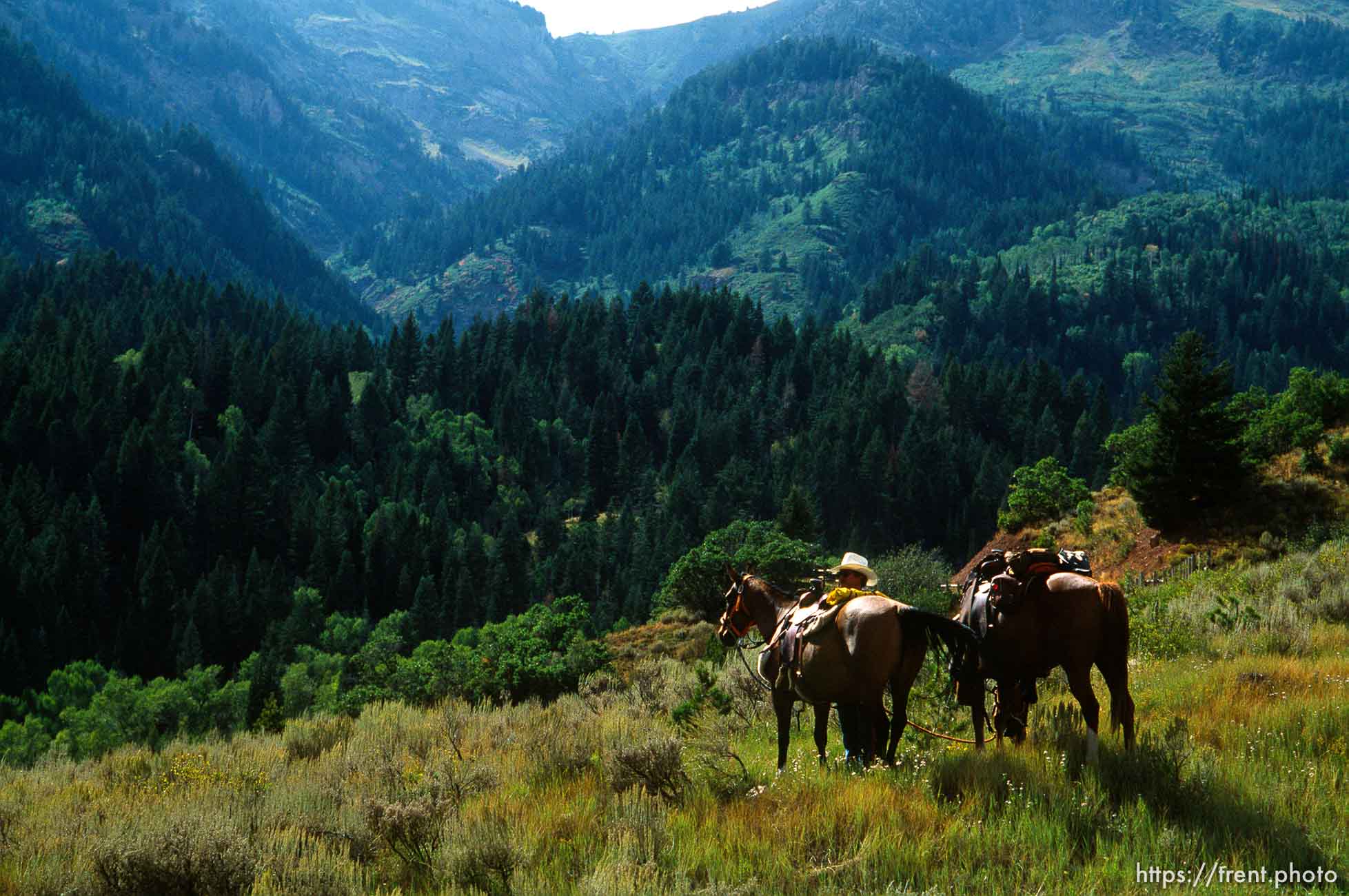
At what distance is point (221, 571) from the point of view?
Result: 8181cm

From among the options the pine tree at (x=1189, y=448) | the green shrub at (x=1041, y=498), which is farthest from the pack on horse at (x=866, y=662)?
the green shrub at (x=1041, y=498)

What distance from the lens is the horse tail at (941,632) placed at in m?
8.92

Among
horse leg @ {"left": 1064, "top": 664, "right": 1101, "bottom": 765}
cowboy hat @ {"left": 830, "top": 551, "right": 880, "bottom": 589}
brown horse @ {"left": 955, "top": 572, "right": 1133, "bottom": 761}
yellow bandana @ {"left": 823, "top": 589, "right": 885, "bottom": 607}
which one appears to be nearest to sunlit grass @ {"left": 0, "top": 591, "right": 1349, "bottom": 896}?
horse leg @ {"left": 1064, "top": 664, "right": 1101, "bottom": 765}

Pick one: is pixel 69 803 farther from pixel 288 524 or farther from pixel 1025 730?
pixel 288 524

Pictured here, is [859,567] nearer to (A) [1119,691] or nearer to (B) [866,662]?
(B) [866,662]

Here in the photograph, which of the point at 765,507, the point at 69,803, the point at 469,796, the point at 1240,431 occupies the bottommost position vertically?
the point at 765,507

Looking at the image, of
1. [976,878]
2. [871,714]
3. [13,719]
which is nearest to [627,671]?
[871,714]

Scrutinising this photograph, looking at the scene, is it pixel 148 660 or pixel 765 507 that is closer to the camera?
pixel 148 660

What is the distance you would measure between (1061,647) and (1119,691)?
2.01 feet

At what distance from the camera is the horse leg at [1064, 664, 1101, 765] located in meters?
8.21

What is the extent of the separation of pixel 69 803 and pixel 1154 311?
21840 cm

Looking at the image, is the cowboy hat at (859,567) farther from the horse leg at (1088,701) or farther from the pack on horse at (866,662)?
the horse leg at (1088,701)

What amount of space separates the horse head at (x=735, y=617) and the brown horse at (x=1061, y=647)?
2.83 meters

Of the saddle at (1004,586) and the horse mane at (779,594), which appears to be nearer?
the saddle at (1004,586)
